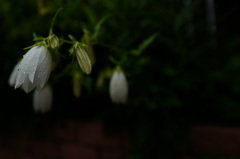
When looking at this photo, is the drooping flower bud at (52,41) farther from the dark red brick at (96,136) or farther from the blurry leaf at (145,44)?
the dark red brick at (96,136)

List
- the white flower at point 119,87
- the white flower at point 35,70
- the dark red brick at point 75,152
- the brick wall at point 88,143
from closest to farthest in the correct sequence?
1. the white flower at point 35,70
2. the white flower at point 119,87
3. the brick wall at point 88,143
4. the dark red brick at point 75,152

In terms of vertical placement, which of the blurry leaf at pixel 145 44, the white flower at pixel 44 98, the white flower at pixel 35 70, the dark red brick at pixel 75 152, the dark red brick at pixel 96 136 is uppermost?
the blurry leaf at pixel 145 44

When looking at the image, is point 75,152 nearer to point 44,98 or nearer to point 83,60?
point 44,98

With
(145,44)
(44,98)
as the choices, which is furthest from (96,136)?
(145,44)

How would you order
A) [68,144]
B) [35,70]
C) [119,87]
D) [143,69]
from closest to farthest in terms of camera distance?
[35,70] → [119,87] → [143,69] → [68,144]

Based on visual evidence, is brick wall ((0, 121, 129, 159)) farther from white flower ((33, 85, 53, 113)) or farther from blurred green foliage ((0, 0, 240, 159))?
white flower ((33, 85, 53, 113))

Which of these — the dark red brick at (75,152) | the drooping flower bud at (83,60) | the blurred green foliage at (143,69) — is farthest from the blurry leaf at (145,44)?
the dark red brick at (75,152)

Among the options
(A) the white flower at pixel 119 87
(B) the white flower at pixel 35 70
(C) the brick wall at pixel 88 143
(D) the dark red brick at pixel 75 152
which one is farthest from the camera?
(D) the dark red brick at pixel 75 152

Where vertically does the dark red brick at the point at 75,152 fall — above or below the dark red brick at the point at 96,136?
below
